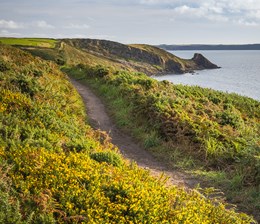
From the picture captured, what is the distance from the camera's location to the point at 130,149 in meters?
14.1

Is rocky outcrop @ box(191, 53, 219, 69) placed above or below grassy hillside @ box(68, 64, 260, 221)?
above

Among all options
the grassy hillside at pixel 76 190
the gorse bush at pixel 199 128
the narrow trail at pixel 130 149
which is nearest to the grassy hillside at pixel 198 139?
the gorse bush at pixel 199 128

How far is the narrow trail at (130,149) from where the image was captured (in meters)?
11.1

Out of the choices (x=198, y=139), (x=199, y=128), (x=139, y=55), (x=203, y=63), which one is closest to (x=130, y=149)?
(x=198, y=139)

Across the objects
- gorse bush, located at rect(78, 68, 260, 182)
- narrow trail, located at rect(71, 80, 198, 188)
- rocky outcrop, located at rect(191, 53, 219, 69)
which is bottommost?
narrow trail, located at rect(71, 80, 198, 188)

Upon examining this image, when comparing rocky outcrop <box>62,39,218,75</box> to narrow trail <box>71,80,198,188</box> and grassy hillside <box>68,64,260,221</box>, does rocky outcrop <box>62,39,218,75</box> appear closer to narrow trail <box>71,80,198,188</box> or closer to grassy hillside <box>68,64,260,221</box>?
narrow trail <box>71,80,198,188</box>

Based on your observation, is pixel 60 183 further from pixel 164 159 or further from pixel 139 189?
pixel 164 159

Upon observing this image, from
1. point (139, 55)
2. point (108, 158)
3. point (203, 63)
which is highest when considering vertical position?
point (139, 55)

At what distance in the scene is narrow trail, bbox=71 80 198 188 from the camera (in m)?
11.1

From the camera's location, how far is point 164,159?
42.3 feet

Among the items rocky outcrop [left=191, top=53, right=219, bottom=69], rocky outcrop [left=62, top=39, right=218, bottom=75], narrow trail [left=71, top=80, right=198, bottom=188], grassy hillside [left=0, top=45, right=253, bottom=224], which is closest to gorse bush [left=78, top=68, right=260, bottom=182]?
narrow trail [left=71, top=80, right=198, bottom=188]

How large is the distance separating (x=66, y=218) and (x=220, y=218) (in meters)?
3.54

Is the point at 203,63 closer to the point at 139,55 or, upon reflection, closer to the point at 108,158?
the point at 139,55

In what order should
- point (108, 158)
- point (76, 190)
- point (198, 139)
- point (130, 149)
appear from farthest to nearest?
point (130, 149) < point (198, 139) < point (108, 158) < point (76, 190)
